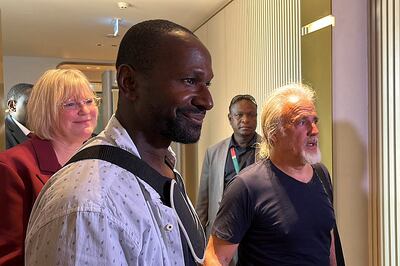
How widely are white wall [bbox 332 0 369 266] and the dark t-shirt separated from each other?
2.32 ft

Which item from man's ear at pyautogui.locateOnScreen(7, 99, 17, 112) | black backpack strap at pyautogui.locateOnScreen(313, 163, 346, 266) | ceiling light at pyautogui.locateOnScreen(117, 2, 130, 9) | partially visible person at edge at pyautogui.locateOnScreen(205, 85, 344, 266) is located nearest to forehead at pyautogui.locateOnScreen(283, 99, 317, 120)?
partially visible person at edge at pyautogui.locateOnScreen(205, 85, 344, 266)

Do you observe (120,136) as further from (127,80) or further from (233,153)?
(233,153)

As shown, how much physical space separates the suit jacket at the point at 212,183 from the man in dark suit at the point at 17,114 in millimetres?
1334

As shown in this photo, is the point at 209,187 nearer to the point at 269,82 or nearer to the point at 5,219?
the point at 269,82

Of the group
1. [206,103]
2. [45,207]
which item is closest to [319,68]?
[206,103]

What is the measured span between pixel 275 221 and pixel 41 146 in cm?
88

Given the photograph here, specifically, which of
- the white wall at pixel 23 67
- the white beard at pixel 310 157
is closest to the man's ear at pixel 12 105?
the white beard at pixel 310 157

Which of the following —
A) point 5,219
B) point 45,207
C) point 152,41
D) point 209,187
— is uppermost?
point 152,41

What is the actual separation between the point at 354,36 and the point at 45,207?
2.06 m

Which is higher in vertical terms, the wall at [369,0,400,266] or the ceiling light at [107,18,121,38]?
the ceiling light at [107,18,121,38]

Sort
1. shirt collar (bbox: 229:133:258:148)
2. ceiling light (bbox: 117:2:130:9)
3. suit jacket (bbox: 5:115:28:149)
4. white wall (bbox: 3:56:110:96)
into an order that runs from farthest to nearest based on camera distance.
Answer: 1. white wall (bbox: 3:56:110:96)
2. ceiling light (bbox: 117:2:130:9)
3. shirt collar (bbox: 229:133:258:148)
4. suit jacket (bbox: 5:115:28:149)

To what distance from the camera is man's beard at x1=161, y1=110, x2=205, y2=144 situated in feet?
2.65

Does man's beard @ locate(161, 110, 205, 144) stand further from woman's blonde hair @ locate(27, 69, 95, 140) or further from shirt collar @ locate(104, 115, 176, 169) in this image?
woman's blonde hair @ locate(27, 69, 95, 140)

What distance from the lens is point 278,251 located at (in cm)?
155
